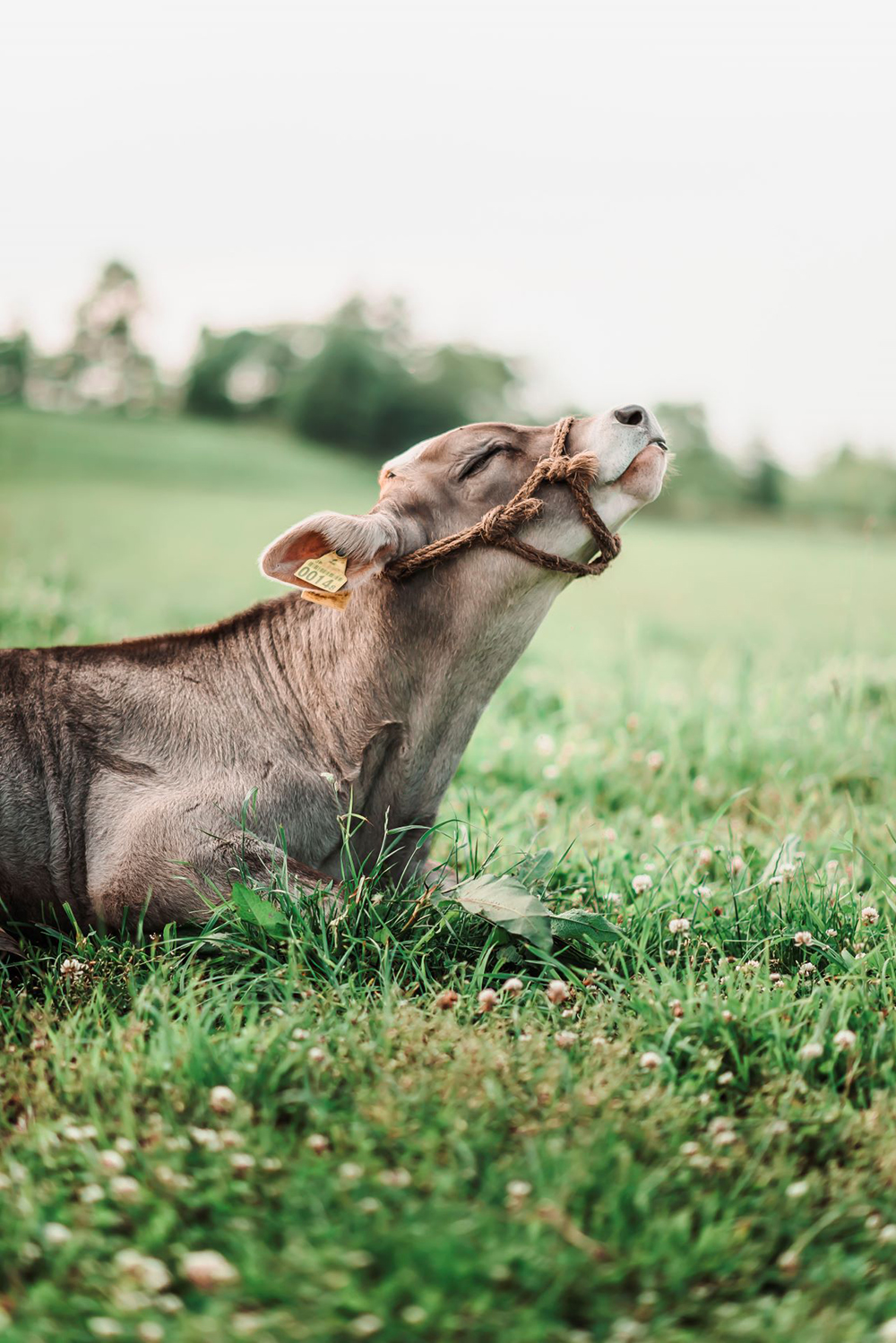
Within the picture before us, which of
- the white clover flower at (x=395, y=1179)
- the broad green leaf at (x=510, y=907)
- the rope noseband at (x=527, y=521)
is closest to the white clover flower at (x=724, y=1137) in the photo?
the white clover flower at (x=395, y=1179)

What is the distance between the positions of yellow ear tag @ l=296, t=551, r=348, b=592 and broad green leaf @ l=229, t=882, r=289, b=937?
0.91m

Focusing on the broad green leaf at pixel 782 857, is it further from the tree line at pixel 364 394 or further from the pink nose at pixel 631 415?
the tree line at pixel 364 394

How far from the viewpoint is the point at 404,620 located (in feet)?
11.8

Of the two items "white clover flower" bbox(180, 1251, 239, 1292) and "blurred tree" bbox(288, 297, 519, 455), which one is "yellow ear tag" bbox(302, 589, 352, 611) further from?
"blurred tree" bbox(288, 297, 519, 455)

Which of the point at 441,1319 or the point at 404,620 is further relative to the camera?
the point at 404,620

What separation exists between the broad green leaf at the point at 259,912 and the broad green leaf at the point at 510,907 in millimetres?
526

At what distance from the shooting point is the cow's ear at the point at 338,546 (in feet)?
10.7

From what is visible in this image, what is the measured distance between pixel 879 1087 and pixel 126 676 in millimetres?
2529

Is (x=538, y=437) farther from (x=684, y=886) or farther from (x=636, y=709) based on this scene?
(x=636, y=709)

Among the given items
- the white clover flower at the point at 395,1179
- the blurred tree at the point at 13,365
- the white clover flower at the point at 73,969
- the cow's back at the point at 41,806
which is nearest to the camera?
the white clover flower at the point at 395,1179

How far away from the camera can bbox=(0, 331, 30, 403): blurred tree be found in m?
31.5

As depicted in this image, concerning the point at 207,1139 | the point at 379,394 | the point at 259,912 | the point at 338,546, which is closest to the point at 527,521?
the point at 338,546

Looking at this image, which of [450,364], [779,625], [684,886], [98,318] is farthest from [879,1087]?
[450,364]

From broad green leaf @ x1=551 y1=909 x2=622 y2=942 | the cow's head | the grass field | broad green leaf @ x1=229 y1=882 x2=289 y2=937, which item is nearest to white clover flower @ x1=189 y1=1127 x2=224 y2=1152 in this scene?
the grass field
